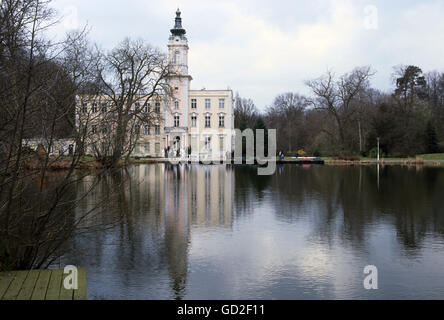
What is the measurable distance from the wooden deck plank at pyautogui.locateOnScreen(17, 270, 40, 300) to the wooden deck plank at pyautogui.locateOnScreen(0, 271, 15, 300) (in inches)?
7.6

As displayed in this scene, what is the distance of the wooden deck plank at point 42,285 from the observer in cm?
565

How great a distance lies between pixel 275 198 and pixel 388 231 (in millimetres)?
6636

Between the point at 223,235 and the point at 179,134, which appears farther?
the point at 179,134

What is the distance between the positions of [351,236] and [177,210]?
218 inches

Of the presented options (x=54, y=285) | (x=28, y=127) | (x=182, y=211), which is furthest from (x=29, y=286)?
(x=182, y=211)

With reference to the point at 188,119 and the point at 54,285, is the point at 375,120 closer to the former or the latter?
the point at 188,119

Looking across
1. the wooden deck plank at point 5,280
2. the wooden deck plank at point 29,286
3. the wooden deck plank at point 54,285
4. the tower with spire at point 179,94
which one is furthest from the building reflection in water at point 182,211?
the tower with spire at point 179,94

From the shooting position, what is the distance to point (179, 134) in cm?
6462
